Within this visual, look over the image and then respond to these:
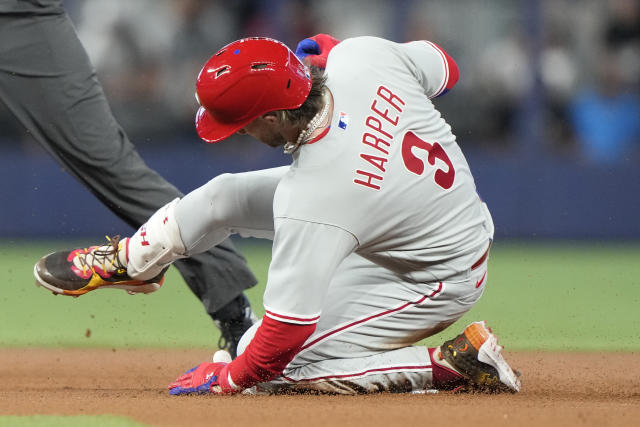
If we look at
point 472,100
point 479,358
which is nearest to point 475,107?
point 472,100

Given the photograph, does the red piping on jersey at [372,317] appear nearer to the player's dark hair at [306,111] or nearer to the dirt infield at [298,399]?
the dirt infield at [298,399]

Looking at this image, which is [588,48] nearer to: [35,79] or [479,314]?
[479,314]

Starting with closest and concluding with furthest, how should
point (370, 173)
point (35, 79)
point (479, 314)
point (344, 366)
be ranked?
point (370, 173) → point (344, 366) → point (35, 79) → point (479, 314)

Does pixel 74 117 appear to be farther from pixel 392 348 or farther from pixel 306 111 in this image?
pixel 392 348

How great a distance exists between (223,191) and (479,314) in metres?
2.92

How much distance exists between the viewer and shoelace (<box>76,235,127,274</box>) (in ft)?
14.3

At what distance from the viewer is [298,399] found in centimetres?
406

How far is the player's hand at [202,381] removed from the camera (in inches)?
162

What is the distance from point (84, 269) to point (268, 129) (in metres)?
1.10

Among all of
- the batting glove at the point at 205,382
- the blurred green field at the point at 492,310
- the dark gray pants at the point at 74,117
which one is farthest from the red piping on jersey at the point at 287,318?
the blurred green field at the point at 492,310

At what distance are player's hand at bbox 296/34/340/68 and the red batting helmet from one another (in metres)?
0.61

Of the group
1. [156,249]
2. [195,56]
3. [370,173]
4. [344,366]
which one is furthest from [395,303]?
[195,56]

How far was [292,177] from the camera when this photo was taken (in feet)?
12.3

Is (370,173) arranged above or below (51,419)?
above
